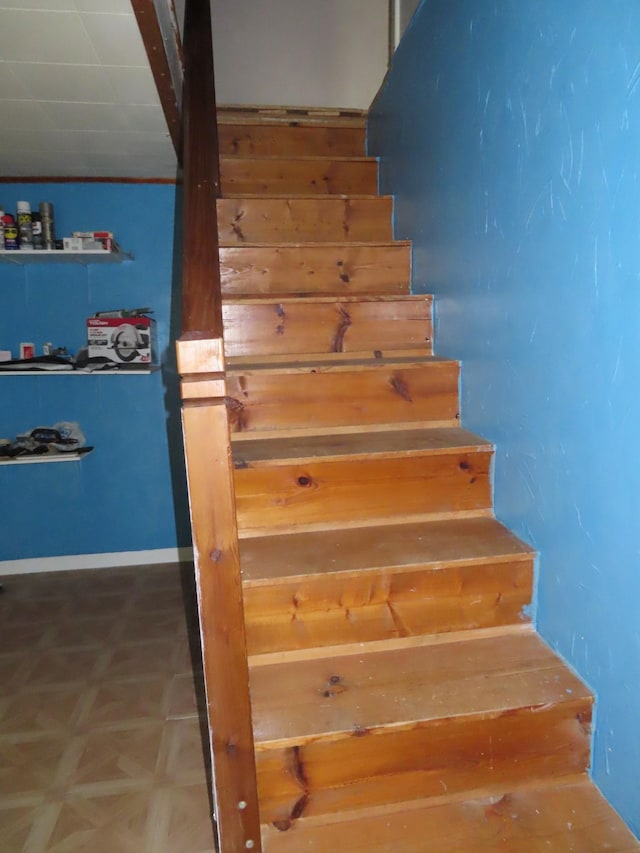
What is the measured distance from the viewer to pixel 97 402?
9.74 feet

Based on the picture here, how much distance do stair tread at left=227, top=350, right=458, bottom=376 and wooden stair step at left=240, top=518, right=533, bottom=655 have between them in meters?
0.53

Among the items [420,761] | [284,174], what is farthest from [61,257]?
[420,761]

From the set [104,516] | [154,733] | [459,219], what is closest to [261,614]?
[154,733]

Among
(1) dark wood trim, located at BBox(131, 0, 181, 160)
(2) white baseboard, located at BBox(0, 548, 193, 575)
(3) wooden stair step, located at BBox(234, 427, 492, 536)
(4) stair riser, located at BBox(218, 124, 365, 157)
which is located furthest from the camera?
(2) white baseboard, located at BBox(0, 548, 193, 575)

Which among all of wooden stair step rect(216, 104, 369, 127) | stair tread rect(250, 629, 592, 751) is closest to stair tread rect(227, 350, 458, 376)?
stair tread rect(250, 629, 592, 751)

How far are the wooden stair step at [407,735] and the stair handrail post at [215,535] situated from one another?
7 centimetres

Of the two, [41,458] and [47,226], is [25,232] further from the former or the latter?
[41,458]

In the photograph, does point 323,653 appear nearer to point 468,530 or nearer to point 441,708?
point 441,708

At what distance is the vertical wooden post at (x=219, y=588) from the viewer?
84cm

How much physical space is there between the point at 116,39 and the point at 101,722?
84.2 inches

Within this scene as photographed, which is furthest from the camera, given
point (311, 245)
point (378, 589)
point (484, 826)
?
point (311, 245)

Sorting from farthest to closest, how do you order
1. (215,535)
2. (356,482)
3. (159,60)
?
(159,60) → (356,482) → (215,535)

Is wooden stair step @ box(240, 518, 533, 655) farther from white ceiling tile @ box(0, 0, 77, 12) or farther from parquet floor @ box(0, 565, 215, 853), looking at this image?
white ceiling tile @ box(0, 0, 77, 12)

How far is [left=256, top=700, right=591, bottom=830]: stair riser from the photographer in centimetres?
103
